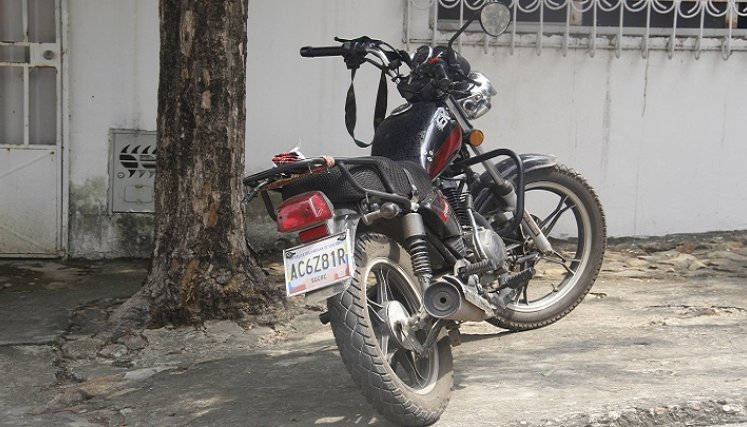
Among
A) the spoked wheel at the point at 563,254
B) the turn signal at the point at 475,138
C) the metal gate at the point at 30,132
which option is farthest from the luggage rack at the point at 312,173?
the metal gate at the point at 30,132

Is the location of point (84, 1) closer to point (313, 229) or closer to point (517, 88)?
point (517, 88)

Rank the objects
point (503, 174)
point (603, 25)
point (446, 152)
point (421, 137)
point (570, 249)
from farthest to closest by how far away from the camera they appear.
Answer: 1. point (603, 25)
2. point (570, 249)
3. point (503, 174)
4. point (446, 152)
5. point (421, 137)

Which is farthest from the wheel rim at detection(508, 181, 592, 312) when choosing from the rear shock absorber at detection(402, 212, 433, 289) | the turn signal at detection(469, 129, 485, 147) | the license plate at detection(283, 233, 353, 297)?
the license plate at detection(283, 233, 353, 297)

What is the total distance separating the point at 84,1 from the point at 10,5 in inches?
21.8

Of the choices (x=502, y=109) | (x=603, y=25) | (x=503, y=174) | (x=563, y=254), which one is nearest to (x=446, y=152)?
(x=503, y=174)

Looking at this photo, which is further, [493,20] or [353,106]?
[353,106]

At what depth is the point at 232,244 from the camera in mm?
5246

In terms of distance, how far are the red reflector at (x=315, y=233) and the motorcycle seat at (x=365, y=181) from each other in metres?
0.17

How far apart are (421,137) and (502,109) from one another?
2784 mm

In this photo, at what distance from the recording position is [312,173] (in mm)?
3645

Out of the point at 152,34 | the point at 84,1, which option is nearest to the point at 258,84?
the point at 152,34

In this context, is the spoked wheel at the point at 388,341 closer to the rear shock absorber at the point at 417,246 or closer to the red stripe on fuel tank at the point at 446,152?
the rear shock absorber at the point at 417,246

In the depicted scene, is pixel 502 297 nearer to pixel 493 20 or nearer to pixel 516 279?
pixel 516 279

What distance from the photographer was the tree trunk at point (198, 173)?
5.10 m
